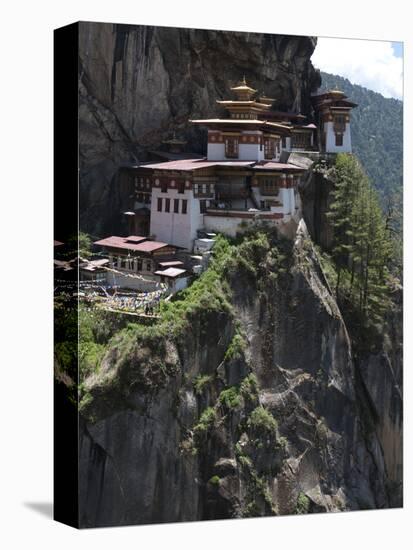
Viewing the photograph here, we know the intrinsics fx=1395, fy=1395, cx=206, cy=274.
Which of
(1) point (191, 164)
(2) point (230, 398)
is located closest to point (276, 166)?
(1) point (191, 164)

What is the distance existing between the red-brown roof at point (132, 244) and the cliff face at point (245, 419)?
1.53 metres

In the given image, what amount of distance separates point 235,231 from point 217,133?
2.00 m

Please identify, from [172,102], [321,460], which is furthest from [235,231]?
[321,460]

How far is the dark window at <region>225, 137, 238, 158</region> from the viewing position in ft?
91.1

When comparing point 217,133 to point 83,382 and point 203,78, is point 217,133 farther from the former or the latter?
point 83,382

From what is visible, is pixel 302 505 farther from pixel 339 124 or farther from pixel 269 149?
pixel 339 124

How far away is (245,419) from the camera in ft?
86.8

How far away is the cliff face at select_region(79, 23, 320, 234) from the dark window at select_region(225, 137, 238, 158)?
503mm

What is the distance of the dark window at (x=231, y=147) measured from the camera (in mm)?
27766

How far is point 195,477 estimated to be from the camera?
1009 inches

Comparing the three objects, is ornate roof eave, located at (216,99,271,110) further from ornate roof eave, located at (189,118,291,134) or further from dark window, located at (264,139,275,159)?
dark window, located at (264,139,275,159)

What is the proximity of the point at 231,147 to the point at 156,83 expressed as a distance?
1996mm

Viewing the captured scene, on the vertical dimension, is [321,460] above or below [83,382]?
below

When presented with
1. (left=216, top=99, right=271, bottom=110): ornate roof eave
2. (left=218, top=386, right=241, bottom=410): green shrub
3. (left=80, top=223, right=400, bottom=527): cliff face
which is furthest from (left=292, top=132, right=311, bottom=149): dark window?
(left=218, top=386, right=241, bottom=410): green shrub
